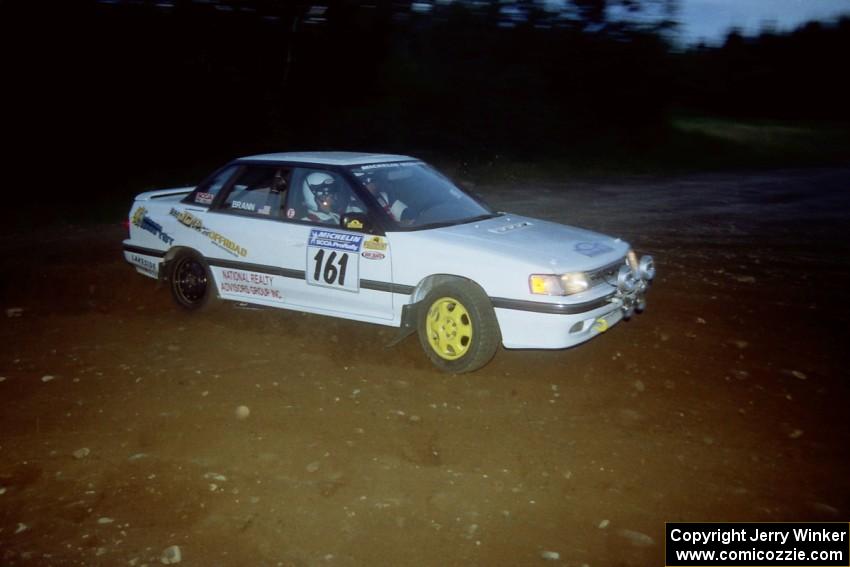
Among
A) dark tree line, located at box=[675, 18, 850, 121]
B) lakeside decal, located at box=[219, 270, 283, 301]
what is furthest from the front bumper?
dark tree line, located at box=[675, 18, 850, 121]

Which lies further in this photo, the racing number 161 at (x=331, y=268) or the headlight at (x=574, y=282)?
the racing number 161 at (x=331, y=268)

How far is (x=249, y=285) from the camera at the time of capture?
6516 mm

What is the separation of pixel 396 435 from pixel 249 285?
2.45 meters

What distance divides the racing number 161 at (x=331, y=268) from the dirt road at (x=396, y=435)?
594mm

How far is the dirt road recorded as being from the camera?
358 centimetres

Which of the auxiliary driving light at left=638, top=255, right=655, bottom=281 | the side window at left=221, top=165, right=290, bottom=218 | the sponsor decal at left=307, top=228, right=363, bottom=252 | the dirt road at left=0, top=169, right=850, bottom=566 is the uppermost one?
the side window at left=221, top=165, right=290, bottom=218

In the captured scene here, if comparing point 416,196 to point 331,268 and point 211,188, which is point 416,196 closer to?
point 331,268

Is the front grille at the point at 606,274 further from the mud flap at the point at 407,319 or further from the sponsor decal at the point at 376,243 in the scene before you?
the sponsor decal at the point at 376,243

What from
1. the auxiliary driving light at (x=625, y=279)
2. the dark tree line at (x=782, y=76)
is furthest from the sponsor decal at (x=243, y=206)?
the dark tree line at (x=782, y=76)

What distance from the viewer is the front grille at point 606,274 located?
5.36 m

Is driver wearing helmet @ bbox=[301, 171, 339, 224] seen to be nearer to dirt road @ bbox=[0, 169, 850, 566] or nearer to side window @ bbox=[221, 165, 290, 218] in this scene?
side window @ bbox=[221, 165, 290, 218]

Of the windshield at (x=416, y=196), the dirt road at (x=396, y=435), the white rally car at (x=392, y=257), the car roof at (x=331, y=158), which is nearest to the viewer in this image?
the dirt road at (x=396, y=435)

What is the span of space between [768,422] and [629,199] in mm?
12886

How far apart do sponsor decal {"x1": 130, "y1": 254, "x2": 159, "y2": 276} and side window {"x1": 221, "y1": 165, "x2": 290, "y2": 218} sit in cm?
104
